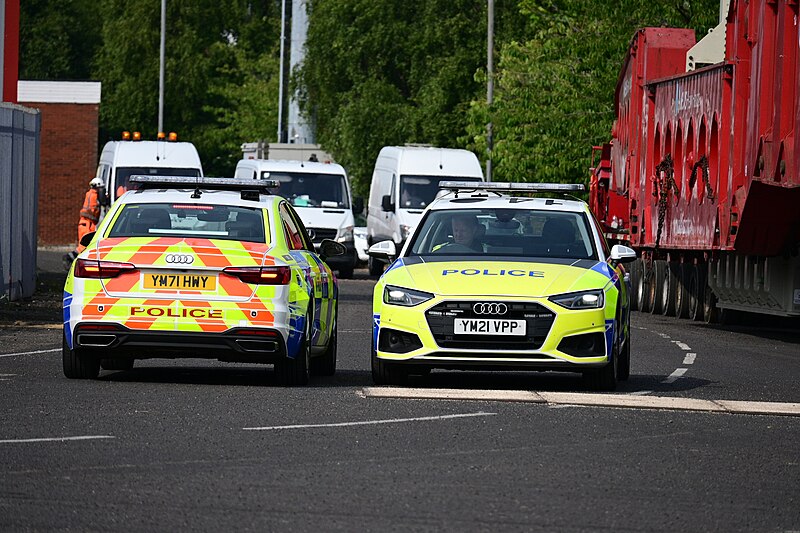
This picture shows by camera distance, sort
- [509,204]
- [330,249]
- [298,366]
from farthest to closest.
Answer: [330,249] < [509,204] < [298,366]

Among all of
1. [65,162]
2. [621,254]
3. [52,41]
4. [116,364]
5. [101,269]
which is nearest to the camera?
[101,269]

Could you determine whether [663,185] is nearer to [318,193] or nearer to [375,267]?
[318,193]

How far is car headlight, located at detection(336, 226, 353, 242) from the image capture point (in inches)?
1577

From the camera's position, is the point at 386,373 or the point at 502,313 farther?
the point at 386,373

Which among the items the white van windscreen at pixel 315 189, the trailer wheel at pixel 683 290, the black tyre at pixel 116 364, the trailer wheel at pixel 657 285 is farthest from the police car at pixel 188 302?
the white van windscreen at pixel 315 189

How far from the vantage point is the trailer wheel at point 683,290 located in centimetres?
2956

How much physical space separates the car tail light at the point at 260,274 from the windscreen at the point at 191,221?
56cm

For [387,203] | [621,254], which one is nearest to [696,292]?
[387,203]

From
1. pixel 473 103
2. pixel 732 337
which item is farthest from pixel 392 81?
pixel 732 337

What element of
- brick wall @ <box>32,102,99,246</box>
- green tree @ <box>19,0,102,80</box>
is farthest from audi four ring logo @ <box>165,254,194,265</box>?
green tree @ <box>19,0,102,80</box>

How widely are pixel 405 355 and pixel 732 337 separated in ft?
36.7

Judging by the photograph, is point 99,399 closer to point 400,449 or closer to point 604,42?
point 400,449

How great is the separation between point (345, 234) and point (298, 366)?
85.8ft

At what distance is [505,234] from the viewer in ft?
50.6
